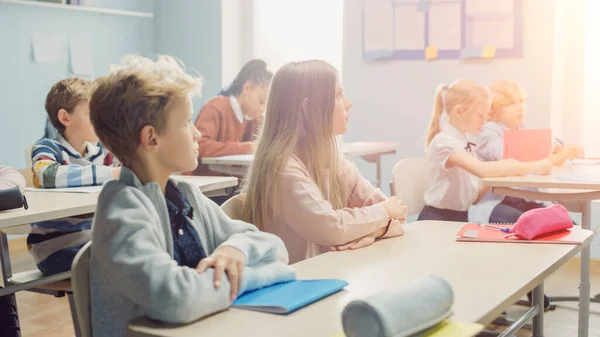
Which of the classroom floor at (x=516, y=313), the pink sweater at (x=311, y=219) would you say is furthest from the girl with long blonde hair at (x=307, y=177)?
the classroom floor at (x=516, y=313)

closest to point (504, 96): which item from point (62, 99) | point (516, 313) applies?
point (516, 313)

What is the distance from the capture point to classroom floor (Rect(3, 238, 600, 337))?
9.61 feet

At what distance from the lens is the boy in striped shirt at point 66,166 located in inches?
90.0

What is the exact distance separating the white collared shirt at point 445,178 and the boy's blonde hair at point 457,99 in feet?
0.40

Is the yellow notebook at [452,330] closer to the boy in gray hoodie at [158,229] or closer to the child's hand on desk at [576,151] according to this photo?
the boy in gray hoodie at [158,229]

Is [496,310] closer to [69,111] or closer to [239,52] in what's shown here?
[69,111]

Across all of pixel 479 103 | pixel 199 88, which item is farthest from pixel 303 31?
pixel 199 88

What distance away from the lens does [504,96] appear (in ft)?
11.7

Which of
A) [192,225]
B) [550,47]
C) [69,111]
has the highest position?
[550,47]

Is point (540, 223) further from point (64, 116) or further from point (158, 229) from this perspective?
point (64, 116)

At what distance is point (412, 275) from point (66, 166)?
158cm

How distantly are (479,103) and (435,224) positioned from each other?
4.28 ft

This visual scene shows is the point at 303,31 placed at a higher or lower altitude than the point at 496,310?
higher

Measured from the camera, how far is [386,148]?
446 centimetres
